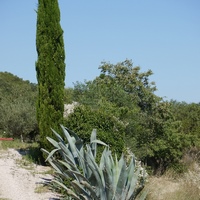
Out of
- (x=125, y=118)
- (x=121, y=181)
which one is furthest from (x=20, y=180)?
(x=125, y=118)

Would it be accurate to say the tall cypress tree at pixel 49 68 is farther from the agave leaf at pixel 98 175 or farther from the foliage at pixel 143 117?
the agave leaf at pixel 98 175

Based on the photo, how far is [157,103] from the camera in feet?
73.4

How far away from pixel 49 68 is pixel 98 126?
99.3 inches

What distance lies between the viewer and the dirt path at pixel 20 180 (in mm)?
7920

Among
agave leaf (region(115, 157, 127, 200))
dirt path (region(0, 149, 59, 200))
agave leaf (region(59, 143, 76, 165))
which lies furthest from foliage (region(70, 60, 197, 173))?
agave leaf (region(115, 157, 127, 200))

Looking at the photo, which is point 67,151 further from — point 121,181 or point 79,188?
point 121,181

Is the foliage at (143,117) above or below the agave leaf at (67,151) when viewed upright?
above

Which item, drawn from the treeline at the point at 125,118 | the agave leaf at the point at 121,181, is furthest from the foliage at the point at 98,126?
the agave leaf at the point at 121,181

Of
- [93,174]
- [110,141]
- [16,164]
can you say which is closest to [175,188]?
[110,141]

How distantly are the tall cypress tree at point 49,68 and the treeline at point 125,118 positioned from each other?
0.87 m

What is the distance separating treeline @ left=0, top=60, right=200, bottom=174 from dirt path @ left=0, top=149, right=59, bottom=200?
1.56 metres

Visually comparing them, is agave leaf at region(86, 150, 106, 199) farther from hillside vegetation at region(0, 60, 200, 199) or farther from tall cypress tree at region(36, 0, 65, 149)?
tall cypress tree at region(36, 0, 65, 149)

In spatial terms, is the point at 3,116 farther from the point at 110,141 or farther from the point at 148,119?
the point at 110,141

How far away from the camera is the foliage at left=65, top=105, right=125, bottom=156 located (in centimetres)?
948
